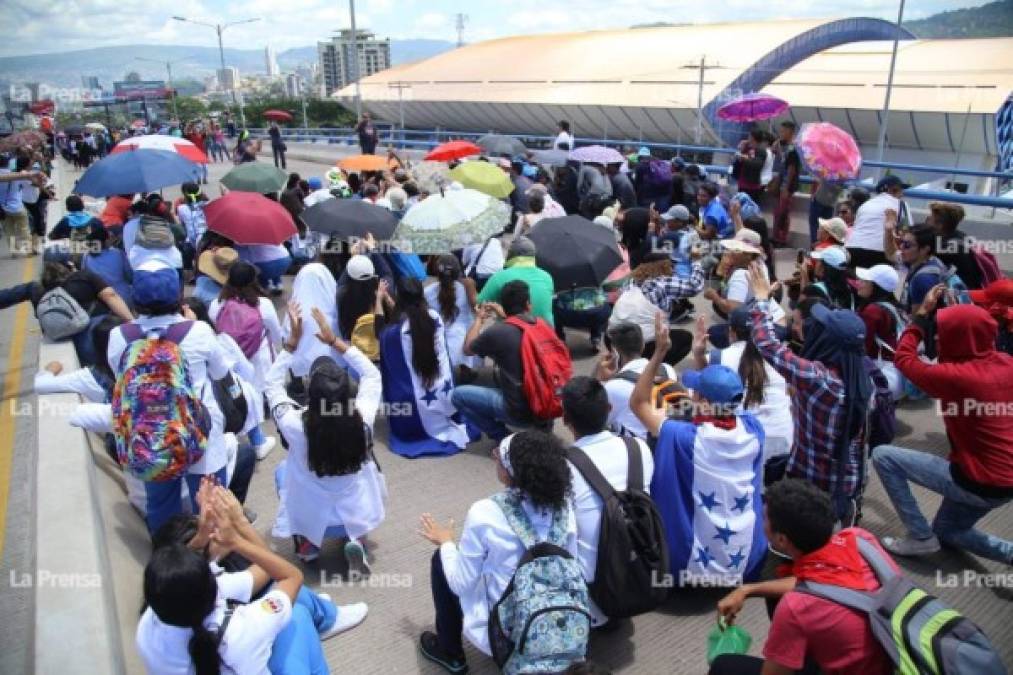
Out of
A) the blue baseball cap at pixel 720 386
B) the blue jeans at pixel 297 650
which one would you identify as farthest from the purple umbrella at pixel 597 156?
the blue jeans at pixel 297 650

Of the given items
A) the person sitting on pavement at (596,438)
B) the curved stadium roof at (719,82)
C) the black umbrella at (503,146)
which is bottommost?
the person sitting on pavement at (596,438)

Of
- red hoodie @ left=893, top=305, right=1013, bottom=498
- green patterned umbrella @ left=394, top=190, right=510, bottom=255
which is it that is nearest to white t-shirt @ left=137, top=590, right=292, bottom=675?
red hoodie @ left=893, top=305, right=1013, bottom=498

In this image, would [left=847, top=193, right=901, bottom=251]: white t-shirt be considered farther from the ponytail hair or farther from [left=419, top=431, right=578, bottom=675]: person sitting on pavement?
[left=419, top=431, right=578, bottom=675]: person sitting on pavement

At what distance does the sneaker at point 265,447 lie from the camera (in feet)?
18.4

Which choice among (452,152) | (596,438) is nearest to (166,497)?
(596,438)

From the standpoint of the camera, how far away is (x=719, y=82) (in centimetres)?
3772

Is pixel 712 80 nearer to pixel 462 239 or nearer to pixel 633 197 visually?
pixel 633 197

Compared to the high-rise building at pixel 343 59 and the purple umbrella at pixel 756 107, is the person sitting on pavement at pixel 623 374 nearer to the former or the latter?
the purple umbrella at pixel 756 107

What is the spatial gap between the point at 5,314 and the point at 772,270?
10.4 m

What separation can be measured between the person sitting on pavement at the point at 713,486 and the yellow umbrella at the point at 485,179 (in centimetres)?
683

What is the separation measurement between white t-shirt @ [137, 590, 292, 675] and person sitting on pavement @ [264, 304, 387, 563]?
50.5 inches

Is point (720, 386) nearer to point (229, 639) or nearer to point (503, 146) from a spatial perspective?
point (229, 639)

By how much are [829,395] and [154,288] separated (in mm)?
3611

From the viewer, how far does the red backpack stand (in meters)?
5.21
